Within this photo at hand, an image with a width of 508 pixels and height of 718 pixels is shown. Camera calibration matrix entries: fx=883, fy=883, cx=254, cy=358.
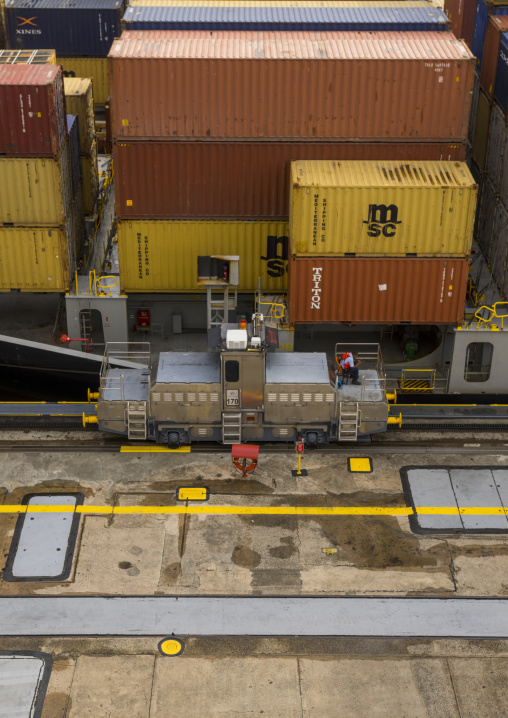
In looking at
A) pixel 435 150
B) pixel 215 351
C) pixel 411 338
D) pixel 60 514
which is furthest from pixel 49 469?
pixel 435 150

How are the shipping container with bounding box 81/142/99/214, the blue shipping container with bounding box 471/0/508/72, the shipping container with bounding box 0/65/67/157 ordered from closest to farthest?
1. the shipping container with bounding box 0/65/67/157
2. the blue shipping container with bounding box 471/0/508/72
3. the shipping container with bounding box 81/142/99/214

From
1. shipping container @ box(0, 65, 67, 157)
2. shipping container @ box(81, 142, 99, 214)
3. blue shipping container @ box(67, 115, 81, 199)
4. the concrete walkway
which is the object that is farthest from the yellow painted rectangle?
shipping container @ box(81, 142, 99, 214)

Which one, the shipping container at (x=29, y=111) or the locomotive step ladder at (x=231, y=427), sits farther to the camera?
the shipping container at (x=29, y=111)

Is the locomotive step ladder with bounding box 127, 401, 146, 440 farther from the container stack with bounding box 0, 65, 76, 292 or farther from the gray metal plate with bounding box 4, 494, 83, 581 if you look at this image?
the container stack with bounding box 0, 65, 76, 292

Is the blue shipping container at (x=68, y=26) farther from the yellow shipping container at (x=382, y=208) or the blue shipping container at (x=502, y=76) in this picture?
the blue shipping container at (x=502, y=76)

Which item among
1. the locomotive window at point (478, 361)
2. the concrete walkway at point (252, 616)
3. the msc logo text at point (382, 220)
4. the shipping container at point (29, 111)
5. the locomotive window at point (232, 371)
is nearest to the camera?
the concrete walkway at point (252, 616)

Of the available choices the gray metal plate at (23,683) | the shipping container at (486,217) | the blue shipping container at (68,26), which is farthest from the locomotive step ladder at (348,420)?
the blue shipping container at (68,26)

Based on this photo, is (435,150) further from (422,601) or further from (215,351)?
(422,601)
